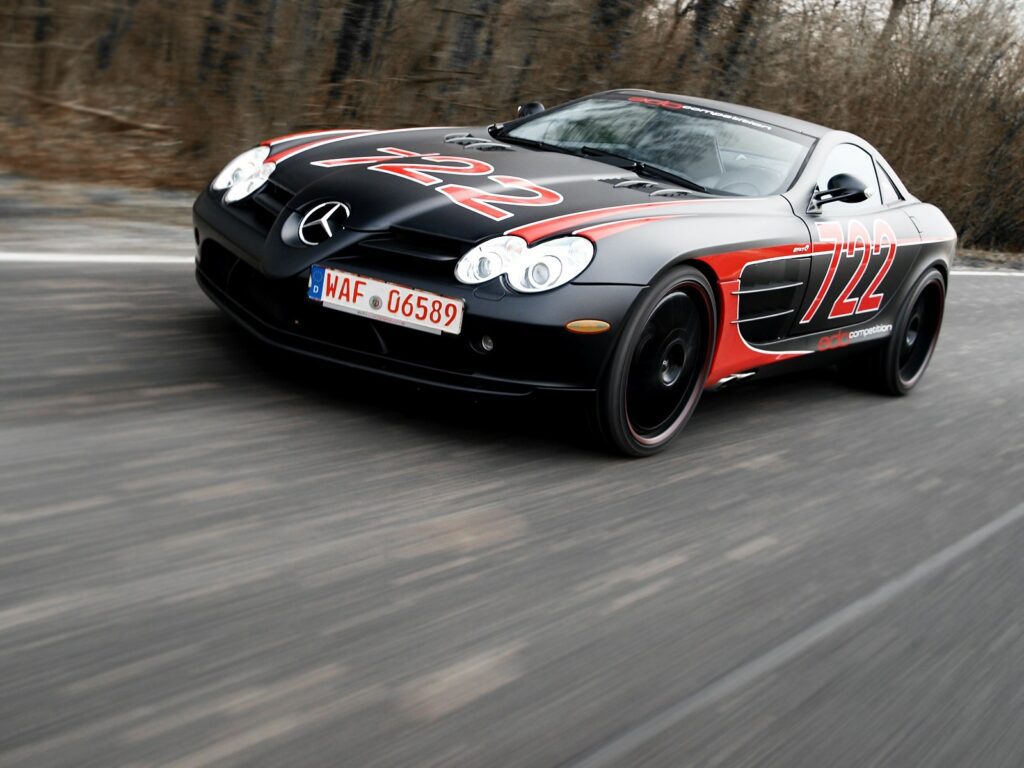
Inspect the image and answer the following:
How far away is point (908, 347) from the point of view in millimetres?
6438

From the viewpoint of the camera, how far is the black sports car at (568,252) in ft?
12.6

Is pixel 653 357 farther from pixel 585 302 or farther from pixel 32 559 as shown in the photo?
pixel 32 559

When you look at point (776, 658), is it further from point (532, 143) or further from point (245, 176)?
point (532, 143)

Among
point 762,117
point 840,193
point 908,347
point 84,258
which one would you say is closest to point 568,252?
point 840,193

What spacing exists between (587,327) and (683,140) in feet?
5.43

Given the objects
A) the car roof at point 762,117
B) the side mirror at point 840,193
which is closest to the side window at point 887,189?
the car roof at point 762,117

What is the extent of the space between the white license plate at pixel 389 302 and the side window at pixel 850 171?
2125mm

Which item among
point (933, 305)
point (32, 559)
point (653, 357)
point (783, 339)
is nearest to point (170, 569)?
point (32, 559)

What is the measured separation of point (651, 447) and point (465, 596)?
5.03 feet

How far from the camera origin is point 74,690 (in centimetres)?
225

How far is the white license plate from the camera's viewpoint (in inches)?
150

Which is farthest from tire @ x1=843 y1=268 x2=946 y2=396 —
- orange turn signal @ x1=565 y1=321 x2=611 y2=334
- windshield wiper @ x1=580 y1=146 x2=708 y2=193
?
orange turn signal @ x1=565 y1=321 x2=611 y2=334

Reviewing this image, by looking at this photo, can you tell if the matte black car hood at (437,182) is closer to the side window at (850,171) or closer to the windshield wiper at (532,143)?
the windshield wiper at (532,143)

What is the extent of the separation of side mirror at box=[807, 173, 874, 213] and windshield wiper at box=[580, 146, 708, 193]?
56 centimetres
